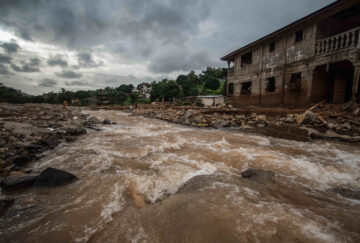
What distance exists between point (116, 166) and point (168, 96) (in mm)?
35005

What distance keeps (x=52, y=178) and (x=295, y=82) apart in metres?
13.8

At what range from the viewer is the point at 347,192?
7.78 ft

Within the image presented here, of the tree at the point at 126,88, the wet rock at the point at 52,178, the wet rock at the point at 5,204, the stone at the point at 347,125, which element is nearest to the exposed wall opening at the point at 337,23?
the stone at the point at 347,125

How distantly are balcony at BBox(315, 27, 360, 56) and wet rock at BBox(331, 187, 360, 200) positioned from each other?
30.9ft

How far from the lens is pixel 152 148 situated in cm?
467

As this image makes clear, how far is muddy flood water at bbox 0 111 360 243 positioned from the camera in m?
1.48

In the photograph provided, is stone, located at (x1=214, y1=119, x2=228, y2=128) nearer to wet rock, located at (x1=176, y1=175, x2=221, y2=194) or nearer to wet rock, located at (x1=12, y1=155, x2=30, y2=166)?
wet rock, located at (x1=176, y1=175, x2=221, y2=194)

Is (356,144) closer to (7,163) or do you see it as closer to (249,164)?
(249,164)

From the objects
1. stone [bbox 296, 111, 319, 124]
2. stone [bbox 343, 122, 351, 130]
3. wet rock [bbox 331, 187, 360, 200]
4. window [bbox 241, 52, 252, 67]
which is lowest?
wet rock [bbox 331, 187, 360, 200]

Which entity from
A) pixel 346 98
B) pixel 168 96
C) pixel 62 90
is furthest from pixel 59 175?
pixel 62 90

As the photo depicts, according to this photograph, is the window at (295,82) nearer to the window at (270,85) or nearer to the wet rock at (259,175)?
the window at (270,85)

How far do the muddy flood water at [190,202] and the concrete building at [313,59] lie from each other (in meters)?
8.02

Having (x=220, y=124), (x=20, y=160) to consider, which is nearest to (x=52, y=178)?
(x=20, y=160)

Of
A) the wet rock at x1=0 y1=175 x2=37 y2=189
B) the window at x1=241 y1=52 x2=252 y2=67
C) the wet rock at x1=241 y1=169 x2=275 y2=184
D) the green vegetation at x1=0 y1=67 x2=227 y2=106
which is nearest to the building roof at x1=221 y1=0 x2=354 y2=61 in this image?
the window at x1=241 y1=52 x2=252 y2=67
